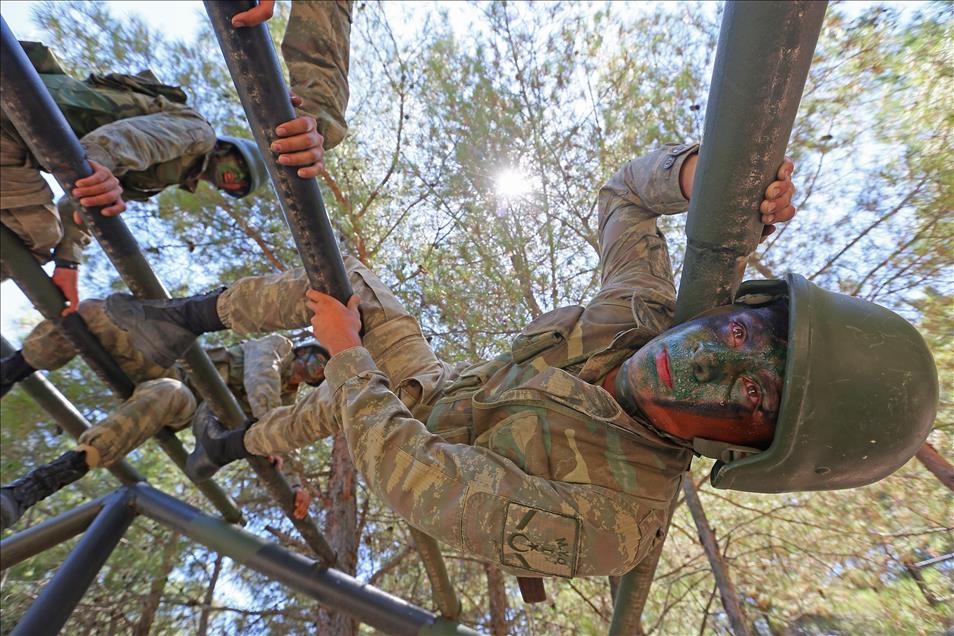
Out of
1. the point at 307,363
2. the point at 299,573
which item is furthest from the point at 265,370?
the point at 299,573

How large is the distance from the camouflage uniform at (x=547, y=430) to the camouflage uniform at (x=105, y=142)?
110 cm

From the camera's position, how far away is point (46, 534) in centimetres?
289

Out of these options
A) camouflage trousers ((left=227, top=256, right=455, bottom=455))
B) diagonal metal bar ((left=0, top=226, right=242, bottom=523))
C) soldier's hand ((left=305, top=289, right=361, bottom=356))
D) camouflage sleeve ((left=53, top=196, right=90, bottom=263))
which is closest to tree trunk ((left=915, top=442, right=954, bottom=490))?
camouflage trousers ((left=227, top=256, right=455, bottom=455))

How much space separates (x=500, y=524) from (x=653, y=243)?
1.19 m

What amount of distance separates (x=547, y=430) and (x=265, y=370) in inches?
98.6

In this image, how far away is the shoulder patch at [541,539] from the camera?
1.21 meters

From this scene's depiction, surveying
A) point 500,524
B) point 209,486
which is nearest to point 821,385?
point 500,524

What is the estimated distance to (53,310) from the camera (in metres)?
2.33

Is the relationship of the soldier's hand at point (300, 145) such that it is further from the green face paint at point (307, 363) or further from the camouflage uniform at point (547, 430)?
the green face paint at point (307, 363)

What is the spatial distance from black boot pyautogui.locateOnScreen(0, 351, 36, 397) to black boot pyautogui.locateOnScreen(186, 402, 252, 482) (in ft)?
3.48

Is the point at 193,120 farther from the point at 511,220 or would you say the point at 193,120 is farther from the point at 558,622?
the point at 558,622

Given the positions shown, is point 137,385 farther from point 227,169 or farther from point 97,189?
point 97,189

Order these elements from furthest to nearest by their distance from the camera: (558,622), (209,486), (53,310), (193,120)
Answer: (558,622), (209,486), (193,120), (53,310)

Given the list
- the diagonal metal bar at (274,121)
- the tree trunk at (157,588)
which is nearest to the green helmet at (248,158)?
the diagonal metal bar at (274,121)
